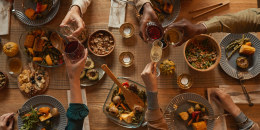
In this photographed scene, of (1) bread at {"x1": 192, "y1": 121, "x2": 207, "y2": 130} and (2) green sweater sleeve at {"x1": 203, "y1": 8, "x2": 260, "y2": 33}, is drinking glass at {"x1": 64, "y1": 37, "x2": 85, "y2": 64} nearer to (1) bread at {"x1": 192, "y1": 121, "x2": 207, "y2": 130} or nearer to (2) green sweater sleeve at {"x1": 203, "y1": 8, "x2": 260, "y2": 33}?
(2) green sweater sleeve at {"x1": 203, "y1": 8, "x2": 260, "y2": 33}

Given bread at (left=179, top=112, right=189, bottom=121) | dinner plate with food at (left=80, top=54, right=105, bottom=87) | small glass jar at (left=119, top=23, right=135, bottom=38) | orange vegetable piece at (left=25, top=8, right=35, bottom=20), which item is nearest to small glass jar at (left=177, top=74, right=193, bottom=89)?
bread at (left=179, top=112, right=189, bottom=121)

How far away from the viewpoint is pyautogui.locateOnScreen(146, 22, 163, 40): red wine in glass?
168cm

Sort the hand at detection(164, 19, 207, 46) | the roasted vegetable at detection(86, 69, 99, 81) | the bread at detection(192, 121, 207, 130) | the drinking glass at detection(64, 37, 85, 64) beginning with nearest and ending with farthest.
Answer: the drinking glass at detection(64, 37, 85, 64) < the hand at detection(164, 19, 207, 46) < the bread at detection(192, 121, 207, 130) < the roasted vegetable at detection(86, 69, 99, 81)

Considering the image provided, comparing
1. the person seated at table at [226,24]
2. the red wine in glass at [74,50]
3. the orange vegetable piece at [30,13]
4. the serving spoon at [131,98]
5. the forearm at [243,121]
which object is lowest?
the forearm at [243,121]

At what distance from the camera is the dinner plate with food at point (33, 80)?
1922 mm

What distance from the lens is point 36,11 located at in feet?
6.53

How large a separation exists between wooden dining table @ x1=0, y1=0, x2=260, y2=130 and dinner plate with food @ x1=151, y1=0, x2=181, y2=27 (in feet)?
0.30

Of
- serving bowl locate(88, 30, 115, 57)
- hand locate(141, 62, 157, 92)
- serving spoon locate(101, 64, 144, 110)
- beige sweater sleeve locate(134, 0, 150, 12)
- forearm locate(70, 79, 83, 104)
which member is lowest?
serving spoon locate(101, 64, 144, 110)

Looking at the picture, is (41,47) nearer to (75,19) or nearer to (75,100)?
(75,19)

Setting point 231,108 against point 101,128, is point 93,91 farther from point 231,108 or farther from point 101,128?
point 231,108

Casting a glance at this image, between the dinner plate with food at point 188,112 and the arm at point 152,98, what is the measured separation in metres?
0.35

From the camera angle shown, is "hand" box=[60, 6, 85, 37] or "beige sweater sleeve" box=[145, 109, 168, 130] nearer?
"beige sweater sleeve" box=[145, 109, 168, 130]

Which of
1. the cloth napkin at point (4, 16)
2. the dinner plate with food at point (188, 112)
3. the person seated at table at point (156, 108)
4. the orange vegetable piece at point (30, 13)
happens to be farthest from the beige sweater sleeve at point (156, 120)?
the cloth napkin at point (4, 16)

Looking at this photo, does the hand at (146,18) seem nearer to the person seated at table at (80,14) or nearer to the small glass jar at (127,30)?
the person seated at table at (80,14)
